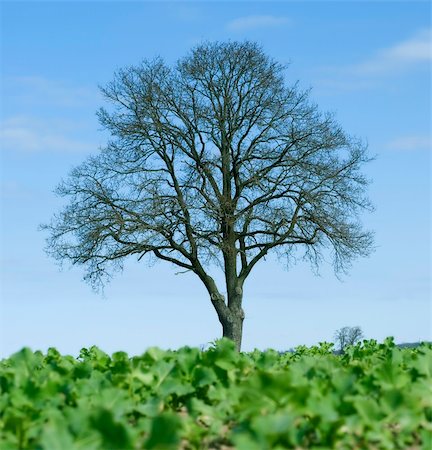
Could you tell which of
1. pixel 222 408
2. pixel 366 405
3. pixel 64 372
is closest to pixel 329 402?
pixel 366 405

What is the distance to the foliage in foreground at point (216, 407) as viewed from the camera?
9.63 feet

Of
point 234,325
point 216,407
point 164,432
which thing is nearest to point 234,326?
point 234,325

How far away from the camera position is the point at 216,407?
3.99m

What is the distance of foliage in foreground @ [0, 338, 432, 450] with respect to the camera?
2.94 m

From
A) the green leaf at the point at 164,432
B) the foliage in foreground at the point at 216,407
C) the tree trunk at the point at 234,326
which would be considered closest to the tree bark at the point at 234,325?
the tree trunk at the point at 234,326

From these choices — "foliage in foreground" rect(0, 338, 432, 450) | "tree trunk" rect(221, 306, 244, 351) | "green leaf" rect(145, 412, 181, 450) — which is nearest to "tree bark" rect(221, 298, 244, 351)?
"tree trunk" rect(221, 306, 244, 351)

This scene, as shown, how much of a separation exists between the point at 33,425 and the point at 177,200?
22041mm

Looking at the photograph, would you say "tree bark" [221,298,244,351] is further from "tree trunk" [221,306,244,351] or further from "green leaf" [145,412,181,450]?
"green leaf" [145,412,181,450]

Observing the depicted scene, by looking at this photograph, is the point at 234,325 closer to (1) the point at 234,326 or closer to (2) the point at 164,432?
→ (1) the point at 234,326

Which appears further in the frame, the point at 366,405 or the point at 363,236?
the point at 363,236

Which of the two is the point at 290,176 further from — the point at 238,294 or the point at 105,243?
the point at 105,243

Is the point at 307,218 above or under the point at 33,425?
above

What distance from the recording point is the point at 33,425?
3.65 meters

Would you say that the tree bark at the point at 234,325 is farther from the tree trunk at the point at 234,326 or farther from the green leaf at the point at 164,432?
the green leaf at the point at 164,432
